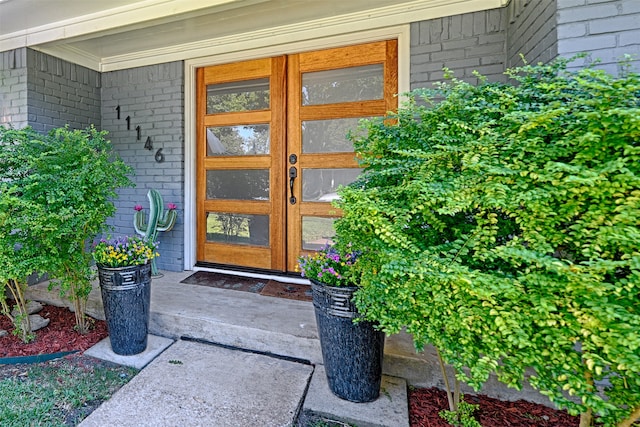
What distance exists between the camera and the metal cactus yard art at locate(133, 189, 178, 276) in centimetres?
309

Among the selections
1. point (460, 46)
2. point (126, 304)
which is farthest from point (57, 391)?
point (460, 46)

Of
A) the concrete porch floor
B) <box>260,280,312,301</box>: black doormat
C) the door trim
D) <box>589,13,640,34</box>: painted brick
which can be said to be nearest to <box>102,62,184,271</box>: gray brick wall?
the door trim

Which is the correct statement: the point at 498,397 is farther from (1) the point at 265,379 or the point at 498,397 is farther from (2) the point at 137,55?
(2) the point at 137,55

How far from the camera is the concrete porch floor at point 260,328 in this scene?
5.66 feet

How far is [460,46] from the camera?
2.47 m

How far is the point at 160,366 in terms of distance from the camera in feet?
6.25

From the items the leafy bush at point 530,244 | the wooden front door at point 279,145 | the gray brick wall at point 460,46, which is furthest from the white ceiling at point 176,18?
the leafy bush at point 530,244

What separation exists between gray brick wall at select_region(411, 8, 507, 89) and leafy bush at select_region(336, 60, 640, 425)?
56.5 inches

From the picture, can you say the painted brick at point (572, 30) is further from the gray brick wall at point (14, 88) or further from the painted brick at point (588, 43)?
the gray brick wall at point (14, 88)

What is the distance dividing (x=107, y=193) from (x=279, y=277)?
164 centimetres

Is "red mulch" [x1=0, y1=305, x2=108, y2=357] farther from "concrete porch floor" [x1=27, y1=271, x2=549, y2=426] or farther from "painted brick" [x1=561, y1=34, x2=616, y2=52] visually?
"painted brick" [x1=561, y1=34, x2=616, y2=52]

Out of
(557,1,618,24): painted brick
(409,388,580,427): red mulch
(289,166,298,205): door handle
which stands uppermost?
(557,1,618,24): painted brick

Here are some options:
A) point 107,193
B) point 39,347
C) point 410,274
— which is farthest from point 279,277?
point 410,274

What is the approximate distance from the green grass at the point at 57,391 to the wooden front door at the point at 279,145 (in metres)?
1.56
